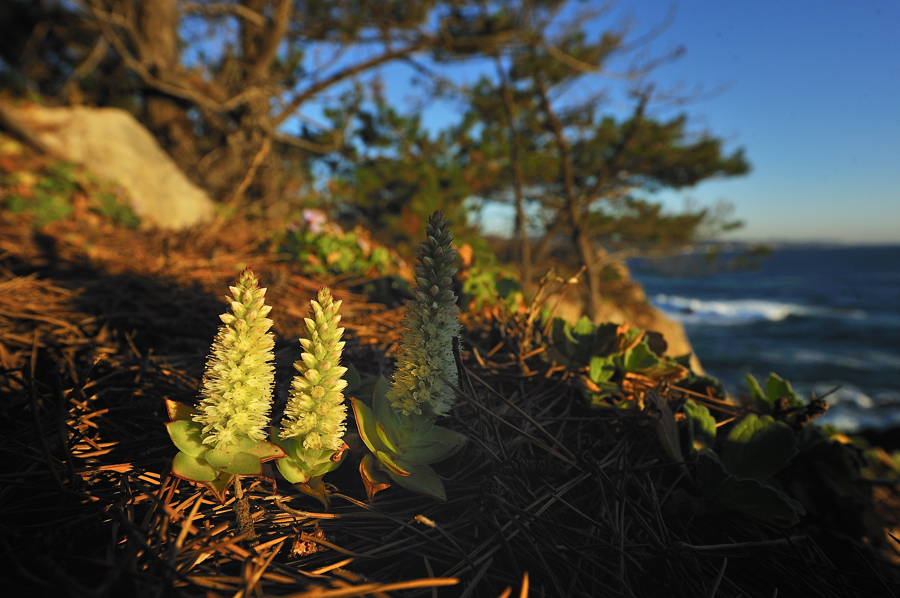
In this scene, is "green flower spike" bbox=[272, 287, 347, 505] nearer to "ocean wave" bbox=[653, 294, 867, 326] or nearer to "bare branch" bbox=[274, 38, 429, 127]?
"bare branch" bbox=[274, 38, 429, 127]

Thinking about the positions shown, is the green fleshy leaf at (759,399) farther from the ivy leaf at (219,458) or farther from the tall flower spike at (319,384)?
the ivy leaf at (219,458)

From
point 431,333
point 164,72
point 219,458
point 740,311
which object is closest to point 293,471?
point 219,458

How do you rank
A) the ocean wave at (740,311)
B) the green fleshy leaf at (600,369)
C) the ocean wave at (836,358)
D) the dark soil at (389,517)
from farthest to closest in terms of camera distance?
the ocean wave at (740,311) < the ocean wave at (836,358) < the green fleshy leaf at (600,369) < the dark soil at (389,517)

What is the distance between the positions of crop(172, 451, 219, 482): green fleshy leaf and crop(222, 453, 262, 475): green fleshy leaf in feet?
0.12

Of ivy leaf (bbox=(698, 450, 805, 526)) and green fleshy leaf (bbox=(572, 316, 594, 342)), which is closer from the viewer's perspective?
ivy leaf (bbox=(698, 450, 805, 526))

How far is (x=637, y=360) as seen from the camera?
1.39 m

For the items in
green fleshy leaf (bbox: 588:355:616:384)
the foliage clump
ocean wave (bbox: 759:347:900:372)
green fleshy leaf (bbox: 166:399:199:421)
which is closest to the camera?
green fleshy leaf (bbox: 166:399:199:421)

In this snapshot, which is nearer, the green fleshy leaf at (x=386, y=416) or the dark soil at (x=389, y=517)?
the dark soil at (x=389, y=517)

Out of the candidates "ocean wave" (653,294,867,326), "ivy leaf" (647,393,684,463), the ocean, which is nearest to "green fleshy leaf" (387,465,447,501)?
"ivy leaf" (647,393,684,463)

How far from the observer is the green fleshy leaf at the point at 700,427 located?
119cm

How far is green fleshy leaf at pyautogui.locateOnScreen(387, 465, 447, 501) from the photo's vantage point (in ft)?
2.96

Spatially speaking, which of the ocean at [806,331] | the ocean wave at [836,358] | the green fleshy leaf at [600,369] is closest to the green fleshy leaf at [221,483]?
the green fleshy leaf at [600,369]

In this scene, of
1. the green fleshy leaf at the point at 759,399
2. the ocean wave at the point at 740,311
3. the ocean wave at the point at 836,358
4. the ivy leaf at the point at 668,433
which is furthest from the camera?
the ocean wave at the point at 740,311

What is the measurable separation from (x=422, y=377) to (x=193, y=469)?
478 millimetres
